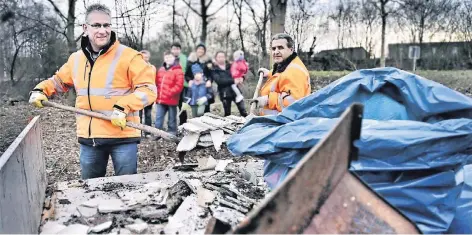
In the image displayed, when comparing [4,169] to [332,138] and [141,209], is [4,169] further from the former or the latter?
[332,138]

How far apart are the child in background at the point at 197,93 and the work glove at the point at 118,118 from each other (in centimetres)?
504

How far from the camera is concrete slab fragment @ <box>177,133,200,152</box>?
5059mm

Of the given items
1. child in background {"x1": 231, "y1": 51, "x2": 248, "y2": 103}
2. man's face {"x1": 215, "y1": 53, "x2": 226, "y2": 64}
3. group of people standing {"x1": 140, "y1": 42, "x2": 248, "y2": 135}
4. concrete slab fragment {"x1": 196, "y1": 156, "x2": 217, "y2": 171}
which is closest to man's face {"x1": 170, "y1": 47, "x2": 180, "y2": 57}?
group of people standing {"x1": 140, "y1": 42, "x2": 248, "y2": 135}

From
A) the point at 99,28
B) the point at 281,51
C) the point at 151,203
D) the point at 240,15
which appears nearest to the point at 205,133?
the point at 281,51

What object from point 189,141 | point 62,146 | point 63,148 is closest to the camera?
point 189,141

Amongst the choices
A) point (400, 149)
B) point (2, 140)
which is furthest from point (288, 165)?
point (2, 140)

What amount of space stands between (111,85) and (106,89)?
6cm

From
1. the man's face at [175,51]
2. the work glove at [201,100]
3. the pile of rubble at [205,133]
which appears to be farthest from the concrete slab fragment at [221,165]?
the work glove at [201,100]

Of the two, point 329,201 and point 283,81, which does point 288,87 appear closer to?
point 283,81

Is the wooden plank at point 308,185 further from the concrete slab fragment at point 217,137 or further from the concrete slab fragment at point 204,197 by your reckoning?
the concrete slab fragment at point 217,137

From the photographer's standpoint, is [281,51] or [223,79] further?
[223,79]

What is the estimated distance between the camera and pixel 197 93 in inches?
339

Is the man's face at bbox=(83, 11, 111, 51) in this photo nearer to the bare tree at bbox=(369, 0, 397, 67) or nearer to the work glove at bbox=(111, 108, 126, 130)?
the work glove at bbox=(111, 108, 126, 130)

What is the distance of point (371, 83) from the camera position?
107 inches
